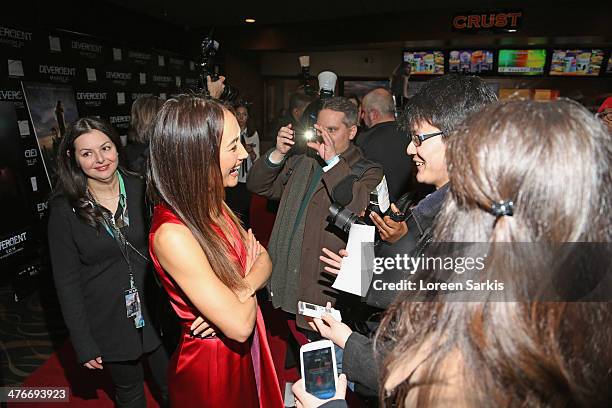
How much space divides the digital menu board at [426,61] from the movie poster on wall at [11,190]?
22.9 ft

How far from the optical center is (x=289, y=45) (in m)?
8.05

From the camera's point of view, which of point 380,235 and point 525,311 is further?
point 380,235

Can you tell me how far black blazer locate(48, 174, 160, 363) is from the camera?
1.81 m

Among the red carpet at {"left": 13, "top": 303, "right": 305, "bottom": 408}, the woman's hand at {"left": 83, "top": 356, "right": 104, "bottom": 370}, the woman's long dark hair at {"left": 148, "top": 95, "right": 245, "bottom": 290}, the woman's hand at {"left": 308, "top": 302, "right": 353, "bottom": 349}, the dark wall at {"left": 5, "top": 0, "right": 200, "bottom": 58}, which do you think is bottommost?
the red carpet at {"left": 13, "top": 303, "right": 305, "bottom": 408}

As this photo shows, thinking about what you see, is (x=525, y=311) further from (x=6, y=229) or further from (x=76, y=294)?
(x=6, y=229)

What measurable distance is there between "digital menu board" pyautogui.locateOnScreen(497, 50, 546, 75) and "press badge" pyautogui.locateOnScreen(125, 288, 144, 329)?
7.87 meters

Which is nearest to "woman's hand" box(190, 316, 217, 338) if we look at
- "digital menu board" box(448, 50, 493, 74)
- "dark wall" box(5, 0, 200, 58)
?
"dark wall" box(5, 0, 200, 58)

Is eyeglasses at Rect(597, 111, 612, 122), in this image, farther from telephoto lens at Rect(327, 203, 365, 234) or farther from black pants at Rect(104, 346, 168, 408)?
black pants at Rect(104, 346, 168, 408)

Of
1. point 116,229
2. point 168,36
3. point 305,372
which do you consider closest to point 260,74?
point 168,36

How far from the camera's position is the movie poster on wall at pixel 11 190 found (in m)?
3.49

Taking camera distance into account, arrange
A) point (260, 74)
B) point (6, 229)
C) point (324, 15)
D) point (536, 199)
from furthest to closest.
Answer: point (260, 74)
point (324, 15)
point (6, 229)
point (536, 199)

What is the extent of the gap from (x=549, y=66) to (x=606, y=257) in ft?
26.8

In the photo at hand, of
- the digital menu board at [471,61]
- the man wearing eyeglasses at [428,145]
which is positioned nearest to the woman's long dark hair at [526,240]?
the man wearing eyeglasses at [428,145]

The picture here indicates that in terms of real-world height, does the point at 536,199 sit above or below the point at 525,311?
above
